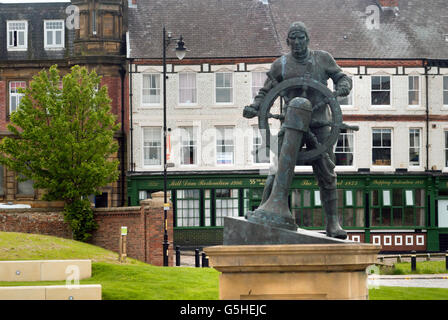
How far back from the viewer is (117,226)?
38.5 metres

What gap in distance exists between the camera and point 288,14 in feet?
158

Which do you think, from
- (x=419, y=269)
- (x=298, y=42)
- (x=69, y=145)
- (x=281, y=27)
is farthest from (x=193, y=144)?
(x=298, y=42)

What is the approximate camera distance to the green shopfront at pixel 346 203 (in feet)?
150

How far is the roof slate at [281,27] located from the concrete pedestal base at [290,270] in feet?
115

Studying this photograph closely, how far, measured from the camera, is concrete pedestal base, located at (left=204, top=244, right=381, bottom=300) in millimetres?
11422


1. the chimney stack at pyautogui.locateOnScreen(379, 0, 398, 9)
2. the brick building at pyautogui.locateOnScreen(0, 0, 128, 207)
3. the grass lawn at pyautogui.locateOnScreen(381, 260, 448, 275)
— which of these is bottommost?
the grass lawn at pyautogui.locateOnScreen(381, 260, 448, 275)

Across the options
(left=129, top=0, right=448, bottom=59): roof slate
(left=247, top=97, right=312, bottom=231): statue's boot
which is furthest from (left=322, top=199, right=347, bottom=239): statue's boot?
(left=129, top=0, right=448, bottom=59): roof slate

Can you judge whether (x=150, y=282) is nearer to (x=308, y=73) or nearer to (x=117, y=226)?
(x=308, y=73)

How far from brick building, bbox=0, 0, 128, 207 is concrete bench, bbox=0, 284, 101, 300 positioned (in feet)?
97.4

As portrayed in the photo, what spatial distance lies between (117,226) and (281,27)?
48.6 feet

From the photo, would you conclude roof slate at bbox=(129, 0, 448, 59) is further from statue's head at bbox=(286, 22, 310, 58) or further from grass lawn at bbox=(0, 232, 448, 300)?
statue's head at bbox=(286, 22, 310, 58)

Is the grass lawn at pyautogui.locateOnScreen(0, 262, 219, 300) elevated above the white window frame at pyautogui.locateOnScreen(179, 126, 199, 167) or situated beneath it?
situated beneath

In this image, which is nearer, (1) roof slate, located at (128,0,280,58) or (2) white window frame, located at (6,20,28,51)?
(1) roof slate, located at (128,0,280,58)
